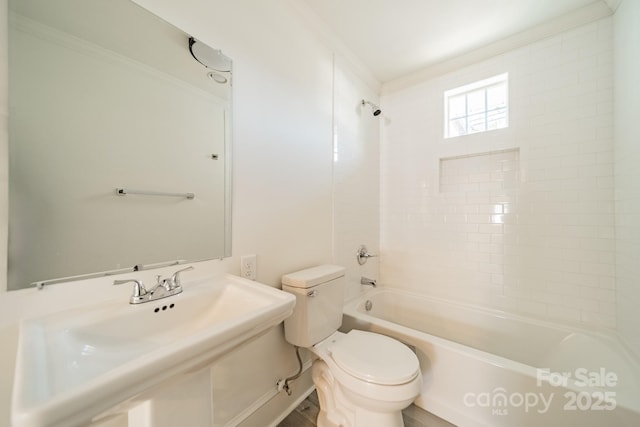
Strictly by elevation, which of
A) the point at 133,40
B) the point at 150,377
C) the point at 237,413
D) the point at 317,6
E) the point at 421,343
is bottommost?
the point at 237,413

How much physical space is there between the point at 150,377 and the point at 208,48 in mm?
1276

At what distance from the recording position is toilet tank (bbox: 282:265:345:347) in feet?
4.15

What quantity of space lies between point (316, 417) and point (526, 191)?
6.93 feet

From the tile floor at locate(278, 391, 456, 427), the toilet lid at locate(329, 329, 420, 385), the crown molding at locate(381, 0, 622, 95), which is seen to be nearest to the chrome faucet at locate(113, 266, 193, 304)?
the toilet lid at locate(329, 329, 420, 385)

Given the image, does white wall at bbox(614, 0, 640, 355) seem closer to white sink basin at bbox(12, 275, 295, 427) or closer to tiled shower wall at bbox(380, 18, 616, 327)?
tiled shower wall at bbox(380, 18, 616, 327)

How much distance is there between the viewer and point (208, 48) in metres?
1.08

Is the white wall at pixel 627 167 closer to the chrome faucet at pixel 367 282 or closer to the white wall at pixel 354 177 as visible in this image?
the chrome faucet at pixel 367 282

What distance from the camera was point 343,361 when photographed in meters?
1.15

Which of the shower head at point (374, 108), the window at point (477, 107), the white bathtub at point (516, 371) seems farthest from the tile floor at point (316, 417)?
the shower head at point (374, 108)

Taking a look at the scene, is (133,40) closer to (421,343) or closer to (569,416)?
(421,343)

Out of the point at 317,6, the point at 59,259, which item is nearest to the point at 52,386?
the point at 59,259

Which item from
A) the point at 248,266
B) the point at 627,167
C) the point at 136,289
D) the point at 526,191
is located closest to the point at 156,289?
the point at 136,289

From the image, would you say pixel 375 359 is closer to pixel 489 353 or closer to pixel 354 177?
pixel 489 353

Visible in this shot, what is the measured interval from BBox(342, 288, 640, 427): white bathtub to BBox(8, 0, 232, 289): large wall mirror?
51.1 inches
